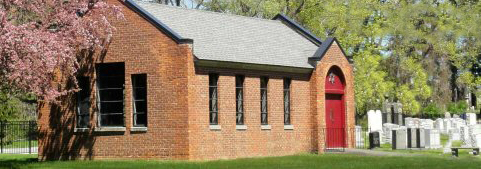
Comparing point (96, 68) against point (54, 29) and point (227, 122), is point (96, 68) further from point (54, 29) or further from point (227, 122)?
point (227, 122)

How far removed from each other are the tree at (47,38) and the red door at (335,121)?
10.1 meters

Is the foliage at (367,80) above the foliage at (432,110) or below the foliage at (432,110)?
above

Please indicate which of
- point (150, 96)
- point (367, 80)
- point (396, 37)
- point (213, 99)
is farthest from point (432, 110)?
point (150, 96)

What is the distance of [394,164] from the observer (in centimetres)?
2777

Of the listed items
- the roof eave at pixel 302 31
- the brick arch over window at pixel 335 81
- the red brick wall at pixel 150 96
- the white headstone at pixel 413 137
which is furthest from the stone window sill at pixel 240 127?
the white headstone at pixel 413 137

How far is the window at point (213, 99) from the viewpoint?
31.6 m

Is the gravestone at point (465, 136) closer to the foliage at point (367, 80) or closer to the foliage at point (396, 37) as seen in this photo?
the foliage at point (396, 37)

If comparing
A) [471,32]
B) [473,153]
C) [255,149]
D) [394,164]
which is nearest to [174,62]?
[255,149]

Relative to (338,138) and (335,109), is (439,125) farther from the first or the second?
(338,138)

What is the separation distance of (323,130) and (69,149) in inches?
383

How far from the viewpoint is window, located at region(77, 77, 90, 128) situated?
3244 centimetres

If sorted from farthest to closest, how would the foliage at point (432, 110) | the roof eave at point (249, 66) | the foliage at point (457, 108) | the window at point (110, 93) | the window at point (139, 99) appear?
1. the foliage at point (457, 108)
2. the foliage at point (432, 110)
3. the window at point (110, 93)
4. the window at point (139, 99)
5. the roof eave at point (249, 66)

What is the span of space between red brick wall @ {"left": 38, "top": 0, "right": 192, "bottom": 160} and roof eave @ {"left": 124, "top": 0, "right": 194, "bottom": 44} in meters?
0.15

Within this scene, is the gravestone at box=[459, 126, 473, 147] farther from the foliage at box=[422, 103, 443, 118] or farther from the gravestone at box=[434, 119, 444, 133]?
the foliage at box=[422, 103, 443, 118]
